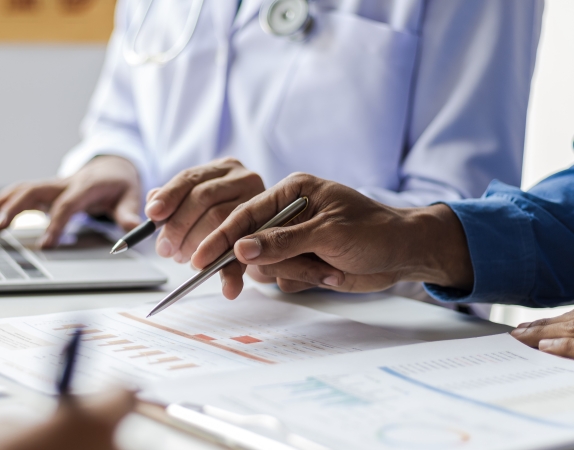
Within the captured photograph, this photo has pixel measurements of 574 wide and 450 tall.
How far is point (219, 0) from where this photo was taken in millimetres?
1015

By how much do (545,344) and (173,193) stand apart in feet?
1.20

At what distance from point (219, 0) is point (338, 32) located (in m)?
0.21

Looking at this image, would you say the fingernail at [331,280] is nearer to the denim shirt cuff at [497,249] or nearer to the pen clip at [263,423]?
the denim shirt cuff at [497,249]

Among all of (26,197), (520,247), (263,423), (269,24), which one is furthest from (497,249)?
(26,197)

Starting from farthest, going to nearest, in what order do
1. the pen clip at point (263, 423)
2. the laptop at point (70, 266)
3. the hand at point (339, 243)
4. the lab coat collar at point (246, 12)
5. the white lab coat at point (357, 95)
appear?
the lab coat collar at point (246, 12) < the white lab coat at point (357, 95) < the laptop at point (70, 266) < the hand at point (339, 243) < the pen clip at point (263, 423)

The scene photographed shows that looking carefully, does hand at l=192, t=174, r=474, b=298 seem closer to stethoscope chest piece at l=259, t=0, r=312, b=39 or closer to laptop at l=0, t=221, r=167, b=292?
laptop at l=0, t=221, r=167, b=292

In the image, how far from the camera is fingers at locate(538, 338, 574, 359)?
1.53 ft

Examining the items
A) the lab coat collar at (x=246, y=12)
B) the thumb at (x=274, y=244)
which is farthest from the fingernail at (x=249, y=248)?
the lab coat collar at (x=246, y=12)

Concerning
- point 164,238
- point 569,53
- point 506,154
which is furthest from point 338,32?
point 569,53

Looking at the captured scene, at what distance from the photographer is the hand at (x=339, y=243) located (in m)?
0.52

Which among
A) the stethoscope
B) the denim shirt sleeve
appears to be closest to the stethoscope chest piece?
the stethoscope

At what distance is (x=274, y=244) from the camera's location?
514 millimetres

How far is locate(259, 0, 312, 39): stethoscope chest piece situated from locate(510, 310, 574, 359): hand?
1.78 feet

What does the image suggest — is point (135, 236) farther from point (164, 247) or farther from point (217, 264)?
point (217, 264)
